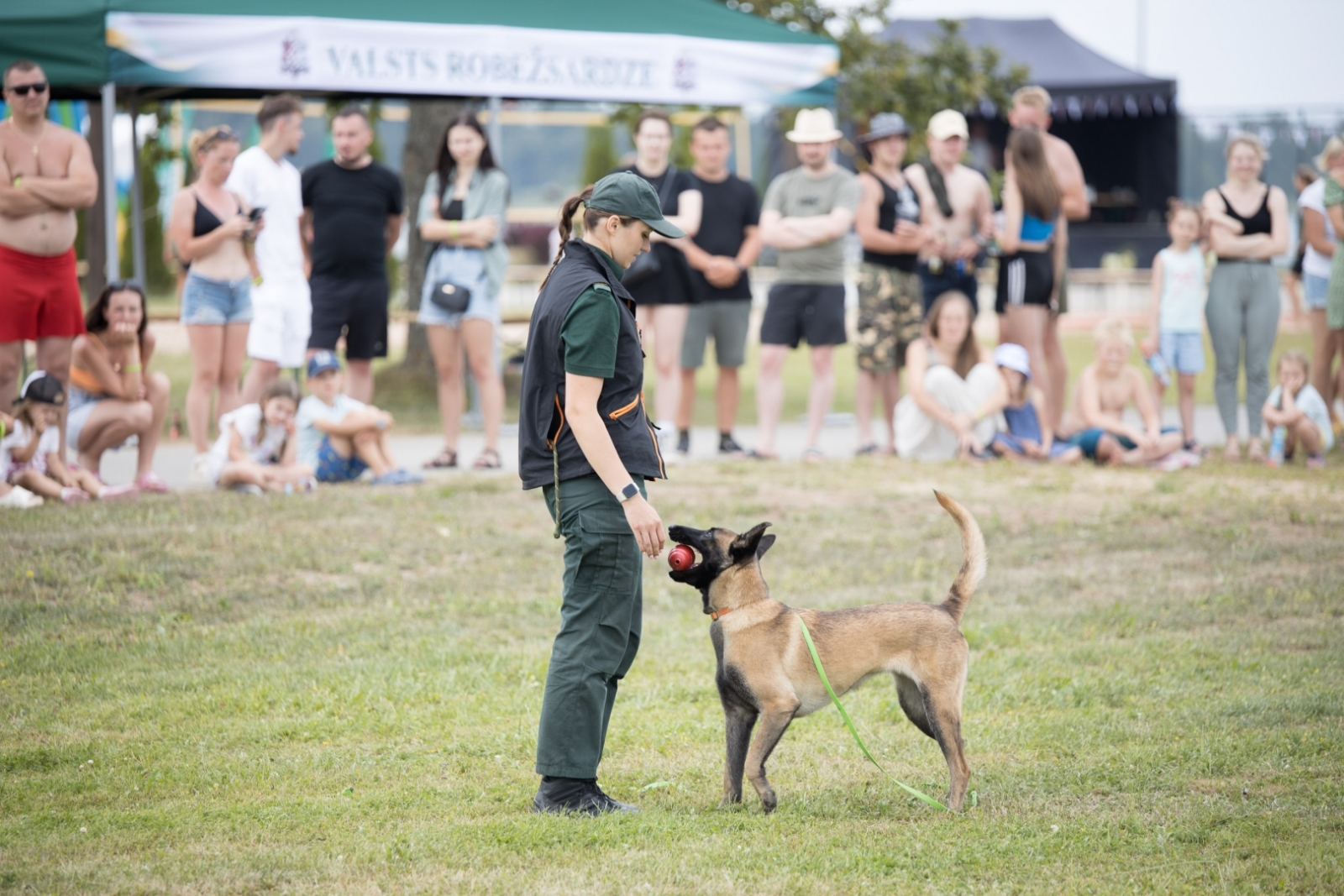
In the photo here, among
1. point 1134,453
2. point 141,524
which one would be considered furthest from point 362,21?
point 1134,453

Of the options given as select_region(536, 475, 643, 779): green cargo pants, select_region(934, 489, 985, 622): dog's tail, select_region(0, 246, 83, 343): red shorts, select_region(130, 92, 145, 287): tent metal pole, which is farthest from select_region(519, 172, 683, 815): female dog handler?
select_region(130, 92, 145, 287): tent metal pole

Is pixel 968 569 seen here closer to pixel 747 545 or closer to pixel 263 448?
pixel 747 545

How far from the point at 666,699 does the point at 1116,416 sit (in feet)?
19.7

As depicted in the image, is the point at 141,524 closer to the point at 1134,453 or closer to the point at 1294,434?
the point at 1134,453

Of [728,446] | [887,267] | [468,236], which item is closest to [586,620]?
[468,236]

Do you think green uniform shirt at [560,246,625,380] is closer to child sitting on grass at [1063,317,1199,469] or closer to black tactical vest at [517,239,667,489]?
black tactical vest at [517,239,667,489]

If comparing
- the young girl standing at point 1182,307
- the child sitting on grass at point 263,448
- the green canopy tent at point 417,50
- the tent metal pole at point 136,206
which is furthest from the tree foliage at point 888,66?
the child sitting on grass at point 263,448

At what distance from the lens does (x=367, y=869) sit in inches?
157

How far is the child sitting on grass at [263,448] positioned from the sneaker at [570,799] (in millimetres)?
4735

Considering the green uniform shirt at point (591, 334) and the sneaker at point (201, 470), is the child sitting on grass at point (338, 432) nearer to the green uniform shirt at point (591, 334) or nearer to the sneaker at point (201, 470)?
the sneaker at point (201, 470)

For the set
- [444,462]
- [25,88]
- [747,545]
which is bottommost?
[444,462]

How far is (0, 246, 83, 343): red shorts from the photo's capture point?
796cm

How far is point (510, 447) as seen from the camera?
11.1 metres

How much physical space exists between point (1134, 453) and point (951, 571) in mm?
3129
